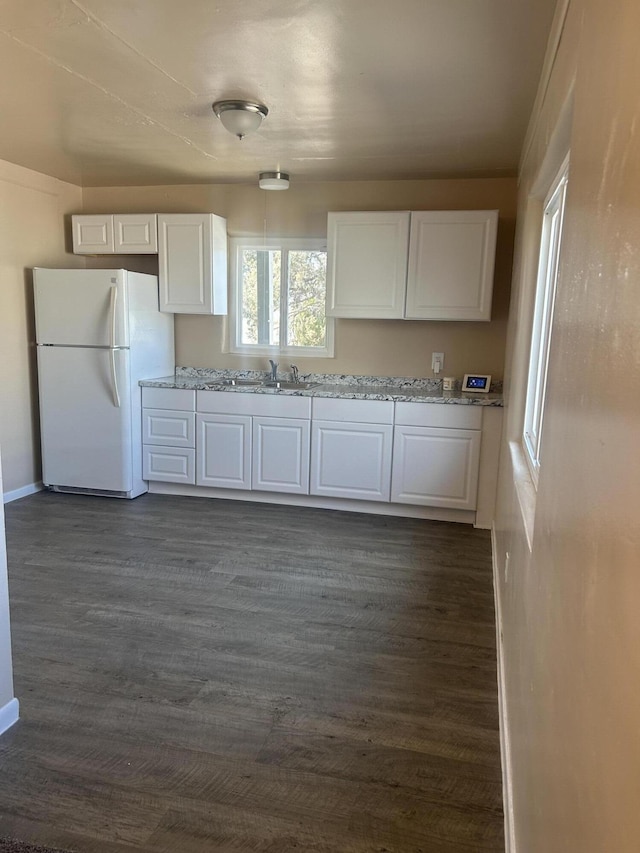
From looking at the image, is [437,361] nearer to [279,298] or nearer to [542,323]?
[279,298]

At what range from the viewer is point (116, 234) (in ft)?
15.2

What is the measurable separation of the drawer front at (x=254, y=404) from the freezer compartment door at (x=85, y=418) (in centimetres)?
59

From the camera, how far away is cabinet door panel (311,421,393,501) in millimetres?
4230

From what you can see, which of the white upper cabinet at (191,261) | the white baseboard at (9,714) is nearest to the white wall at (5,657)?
the white baseboard at (9,714)

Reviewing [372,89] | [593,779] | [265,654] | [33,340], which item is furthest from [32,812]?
[33,340]

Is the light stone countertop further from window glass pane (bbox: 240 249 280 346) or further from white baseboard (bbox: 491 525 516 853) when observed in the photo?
white baseboard (bbox: 491 525 516 853)

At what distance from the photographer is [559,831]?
944mm

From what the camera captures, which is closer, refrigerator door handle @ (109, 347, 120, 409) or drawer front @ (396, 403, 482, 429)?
drawer front @ (396, 403, 482, 429)

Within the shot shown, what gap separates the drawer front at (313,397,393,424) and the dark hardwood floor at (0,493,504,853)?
2.87 feet

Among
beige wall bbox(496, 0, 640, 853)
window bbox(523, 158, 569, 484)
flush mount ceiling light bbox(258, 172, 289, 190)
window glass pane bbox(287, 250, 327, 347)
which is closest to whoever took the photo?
beige wall bbox(496, 0, 640, 853)

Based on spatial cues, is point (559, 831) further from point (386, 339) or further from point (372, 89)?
point (386, 339)

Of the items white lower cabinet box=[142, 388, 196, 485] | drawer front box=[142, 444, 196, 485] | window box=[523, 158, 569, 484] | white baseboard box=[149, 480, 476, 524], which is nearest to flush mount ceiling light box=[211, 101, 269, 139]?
window box=[523, 158, 569, 484]

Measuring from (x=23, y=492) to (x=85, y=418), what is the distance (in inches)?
29.5

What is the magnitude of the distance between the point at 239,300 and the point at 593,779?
14.8 ft
